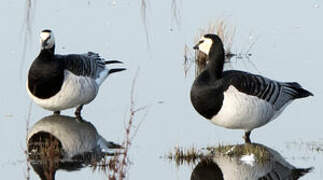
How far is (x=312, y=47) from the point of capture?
16594mm

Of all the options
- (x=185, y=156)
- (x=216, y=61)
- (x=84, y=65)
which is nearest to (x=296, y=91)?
(x=216, y=61)

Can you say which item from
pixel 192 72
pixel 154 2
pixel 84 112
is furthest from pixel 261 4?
pixel 84 112

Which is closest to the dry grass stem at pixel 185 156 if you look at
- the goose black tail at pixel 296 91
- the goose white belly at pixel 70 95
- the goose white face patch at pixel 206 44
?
the goose white face patch at pixel 206 44

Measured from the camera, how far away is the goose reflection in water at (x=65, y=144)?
31.6 ft

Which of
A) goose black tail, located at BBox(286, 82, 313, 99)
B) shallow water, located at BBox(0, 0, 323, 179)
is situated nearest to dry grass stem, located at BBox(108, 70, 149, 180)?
shallow water, located at BBox(0, 0, 323, 179)

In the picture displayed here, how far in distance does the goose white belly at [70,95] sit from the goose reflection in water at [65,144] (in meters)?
0.20

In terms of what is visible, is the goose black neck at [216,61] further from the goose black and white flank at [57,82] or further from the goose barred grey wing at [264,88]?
the goose black and white flank at [57,82]

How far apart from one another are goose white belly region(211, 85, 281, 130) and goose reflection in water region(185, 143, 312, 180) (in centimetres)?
42

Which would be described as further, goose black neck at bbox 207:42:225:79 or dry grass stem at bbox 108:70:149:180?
goose black neck at bbox 207:42:225:79

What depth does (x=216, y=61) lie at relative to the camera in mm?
11445

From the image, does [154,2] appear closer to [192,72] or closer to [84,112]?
[192,72]

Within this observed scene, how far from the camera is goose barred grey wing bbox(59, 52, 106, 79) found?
1316 centimetres

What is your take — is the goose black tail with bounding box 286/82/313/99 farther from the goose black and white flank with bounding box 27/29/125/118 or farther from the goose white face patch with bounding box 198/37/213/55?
the goose black and white flank with bounding box 27/29/125/118

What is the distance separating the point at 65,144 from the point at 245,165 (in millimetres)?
2483
